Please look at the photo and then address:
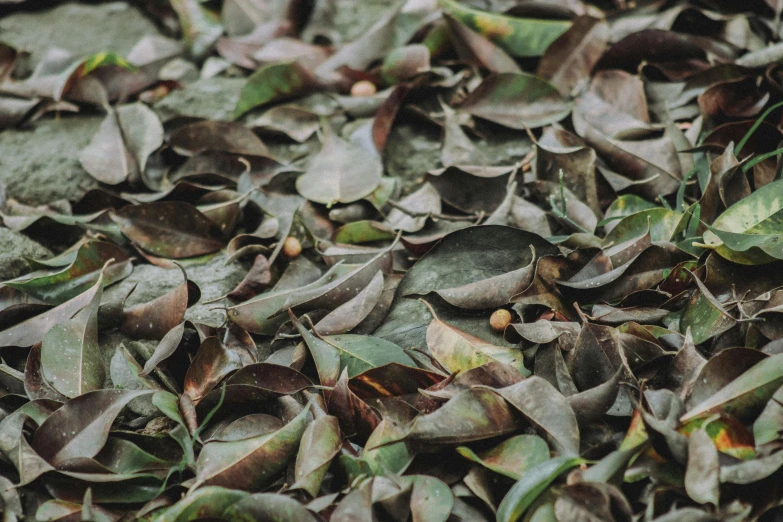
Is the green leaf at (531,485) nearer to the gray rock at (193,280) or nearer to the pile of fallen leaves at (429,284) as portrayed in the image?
the pile of fallen leaves at (429,284)

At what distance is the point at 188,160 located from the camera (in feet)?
4.68

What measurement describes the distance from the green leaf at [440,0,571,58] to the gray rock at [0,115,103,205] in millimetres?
869

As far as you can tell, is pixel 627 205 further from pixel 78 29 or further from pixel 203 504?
pixel 78 29

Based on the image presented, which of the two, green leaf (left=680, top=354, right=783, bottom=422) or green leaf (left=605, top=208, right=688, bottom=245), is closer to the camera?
green leaf (left=680, top=354, right=783, bottom=422)

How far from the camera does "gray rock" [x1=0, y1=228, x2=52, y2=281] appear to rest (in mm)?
1202

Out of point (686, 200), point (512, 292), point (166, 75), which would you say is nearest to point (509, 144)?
point (686, 200)

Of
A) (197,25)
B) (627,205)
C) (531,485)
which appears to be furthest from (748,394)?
(197,25)

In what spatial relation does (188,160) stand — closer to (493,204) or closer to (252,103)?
(252,103)

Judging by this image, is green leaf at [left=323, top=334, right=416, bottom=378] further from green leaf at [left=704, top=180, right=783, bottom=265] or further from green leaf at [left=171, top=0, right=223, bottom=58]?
green leaf at [left=171, top=0, right=223, bottom=58]

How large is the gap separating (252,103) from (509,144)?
56cm

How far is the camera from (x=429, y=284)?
111cm

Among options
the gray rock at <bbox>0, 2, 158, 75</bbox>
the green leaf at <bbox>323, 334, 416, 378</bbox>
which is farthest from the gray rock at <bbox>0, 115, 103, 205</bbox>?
the green leaf at <bbox>323, 334, 416, 378</bbox>

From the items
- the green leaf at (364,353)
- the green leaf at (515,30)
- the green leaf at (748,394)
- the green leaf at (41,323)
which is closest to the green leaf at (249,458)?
the green leaf at (364,353)

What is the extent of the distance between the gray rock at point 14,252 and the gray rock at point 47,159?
190 mm
